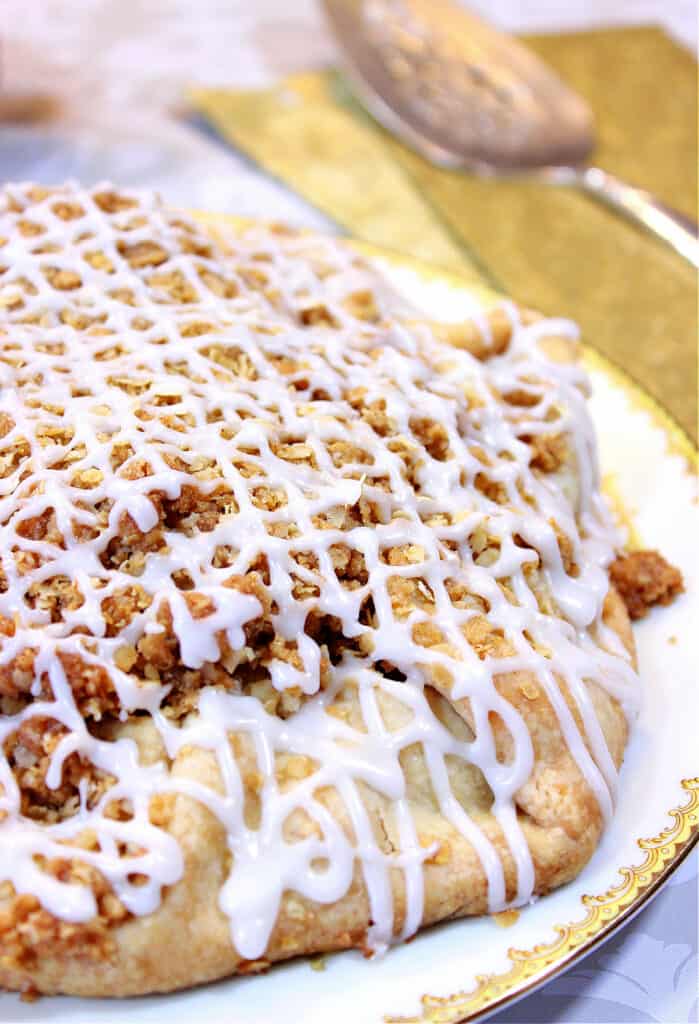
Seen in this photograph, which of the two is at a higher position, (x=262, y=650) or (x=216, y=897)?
(x=262, y=650)

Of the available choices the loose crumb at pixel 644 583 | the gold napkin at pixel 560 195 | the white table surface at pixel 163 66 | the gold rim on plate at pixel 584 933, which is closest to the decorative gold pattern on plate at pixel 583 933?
the gold rim on plate at pixel 584 933

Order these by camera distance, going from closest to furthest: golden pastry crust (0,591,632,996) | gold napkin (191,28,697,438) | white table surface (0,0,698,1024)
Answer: golden pastry crust (0,591,632,996)
gold napkin (191,28,697,438)
white table surface (0,0,698,1024)

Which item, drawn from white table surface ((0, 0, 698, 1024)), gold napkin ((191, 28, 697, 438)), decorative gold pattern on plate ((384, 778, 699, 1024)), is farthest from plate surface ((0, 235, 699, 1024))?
white table surface ((0, 0, 698, 1024))

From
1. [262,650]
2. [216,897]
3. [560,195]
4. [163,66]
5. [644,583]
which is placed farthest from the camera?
[163,66]

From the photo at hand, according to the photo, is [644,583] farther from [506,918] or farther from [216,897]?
[216,897]

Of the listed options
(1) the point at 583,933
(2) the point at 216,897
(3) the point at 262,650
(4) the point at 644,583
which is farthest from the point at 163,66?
(1) the point at 583,933

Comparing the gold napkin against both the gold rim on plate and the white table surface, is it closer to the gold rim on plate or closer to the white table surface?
the white table surface
